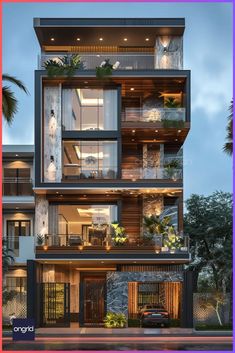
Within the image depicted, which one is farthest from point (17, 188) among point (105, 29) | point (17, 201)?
point (105, 29)

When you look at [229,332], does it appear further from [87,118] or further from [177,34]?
[177,34]

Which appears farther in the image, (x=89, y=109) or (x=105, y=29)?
(x=105, y=29)

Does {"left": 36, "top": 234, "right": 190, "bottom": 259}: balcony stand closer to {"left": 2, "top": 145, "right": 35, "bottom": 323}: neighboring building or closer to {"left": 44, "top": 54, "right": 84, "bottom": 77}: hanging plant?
{"left": 2, "top": 145, "right": 35, "bottom": 323}: neighboring building

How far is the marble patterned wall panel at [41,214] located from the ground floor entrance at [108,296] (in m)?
2.03

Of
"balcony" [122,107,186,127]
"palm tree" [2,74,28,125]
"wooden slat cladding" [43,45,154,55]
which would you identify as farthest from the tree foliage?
"palm tree" [2,74,28,125]

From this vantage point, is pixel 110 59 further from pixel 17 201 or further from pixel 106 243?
pixel 106 243

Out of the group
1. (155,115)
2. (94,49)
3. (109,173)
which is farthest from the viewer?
(94,49)

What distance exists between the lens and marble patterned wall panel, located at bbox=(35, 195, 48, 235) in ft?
117

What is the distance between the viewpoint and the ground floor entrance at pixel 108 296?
33094mm

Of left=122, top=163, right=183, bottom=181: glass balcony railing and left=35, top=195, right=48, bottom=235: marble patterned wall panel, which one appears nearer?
left=122, top=163, right=183, bottom=181: glass balcony railing

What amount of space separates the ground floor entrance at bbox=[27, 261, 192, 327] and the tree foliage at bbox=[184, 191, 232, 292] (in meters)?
5.23

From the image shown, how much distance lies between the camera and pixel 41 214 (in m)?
36.1

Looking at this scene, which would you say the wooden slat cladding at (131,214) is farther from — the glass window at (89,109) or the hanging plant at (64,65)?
the hanging plant at (64,65)

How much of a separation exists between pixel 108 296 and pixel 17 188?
10.3m
